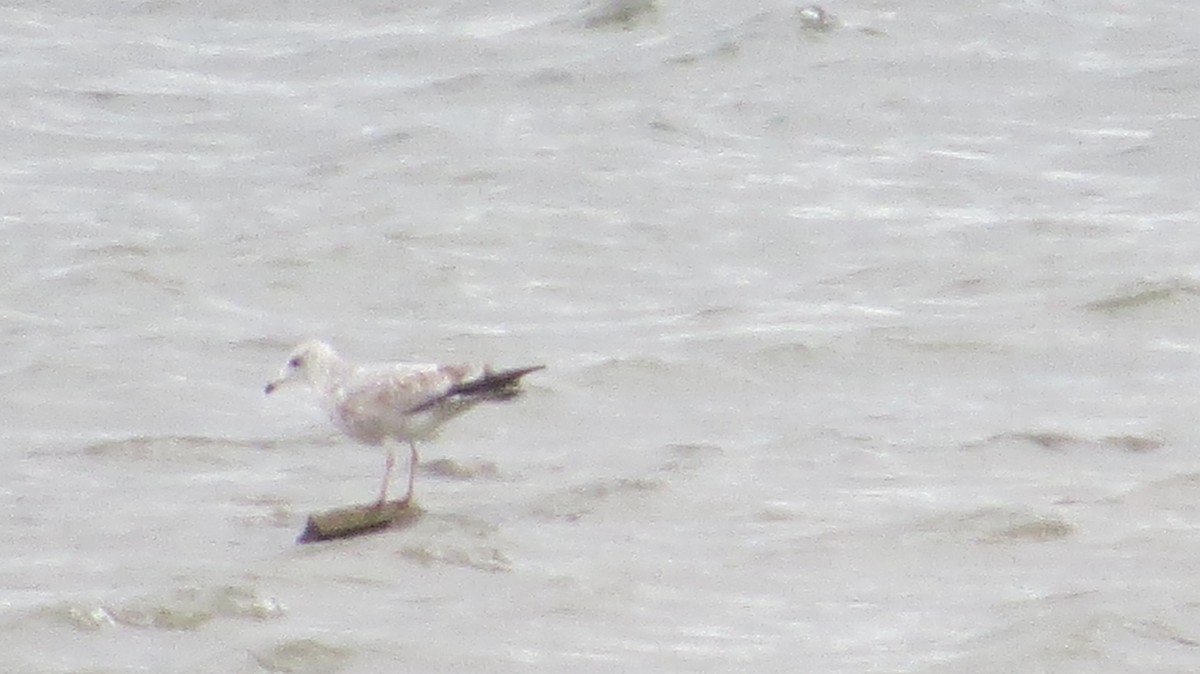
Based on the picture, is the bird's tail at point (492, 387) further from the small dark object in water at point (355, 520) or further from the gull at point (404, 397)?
the small dark object in water at point (355, 520)

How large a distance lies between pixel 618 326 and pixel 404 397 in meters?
2.76

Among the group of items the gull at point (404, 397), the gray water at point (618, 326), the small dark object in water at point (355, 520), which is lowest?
the gray water at point (618, 326)

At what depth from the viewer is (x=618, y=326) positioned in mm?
11156

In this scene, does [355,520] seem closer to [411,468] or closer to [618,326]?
[411,468]

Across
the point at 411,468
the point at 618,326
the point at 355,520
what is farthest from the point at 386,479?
the point at 618,326

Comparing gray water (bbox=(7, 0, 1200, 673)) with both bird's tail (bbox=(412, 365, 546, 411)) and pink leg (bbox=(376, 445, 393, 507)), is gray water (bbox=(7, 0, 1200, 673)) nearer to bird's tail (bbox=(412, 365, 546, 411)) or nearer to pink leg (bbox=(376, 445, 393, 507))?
pink leg (bbox=(376, 445, 393, 507))

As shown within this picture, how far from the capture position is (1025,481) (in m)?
8.59

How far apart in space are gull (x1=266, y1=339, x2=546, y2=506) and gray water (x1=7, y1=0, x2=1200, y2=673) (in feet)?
0.85

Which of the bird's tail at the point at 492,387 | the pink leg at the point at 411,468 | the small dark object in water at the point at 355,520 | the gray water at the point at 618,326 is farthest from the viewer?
the pink leg at the point at 411,468

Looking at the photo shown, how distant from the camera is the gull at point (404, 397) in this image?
8406mm

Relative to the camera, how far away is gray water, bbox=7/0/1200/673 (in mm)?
7289

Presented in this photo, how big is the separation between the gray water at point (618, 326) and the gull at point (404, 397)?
10.2 inches

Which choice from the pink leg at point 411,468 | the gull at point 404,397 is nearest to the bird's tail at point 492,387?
the gull at point 404,397

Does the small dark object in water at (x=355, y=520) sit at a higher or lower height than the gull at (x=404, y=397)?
lower
